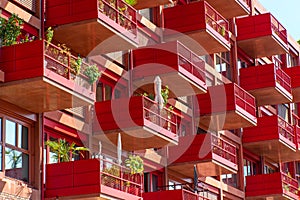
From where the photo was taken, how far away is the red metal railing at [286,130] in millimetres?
49000

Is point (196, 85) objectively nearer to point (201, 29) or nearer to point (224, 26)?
point (201, 29)

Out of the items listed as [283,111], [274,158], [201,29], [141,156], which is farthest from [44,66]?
[283,111]

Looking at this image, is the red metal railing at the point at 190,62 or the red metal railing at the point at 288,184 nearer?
the red metal railing at the point at 190,62

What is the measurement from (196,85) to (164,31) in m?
3.61

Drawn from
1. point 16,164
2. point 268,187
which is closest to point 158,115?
point 16,164

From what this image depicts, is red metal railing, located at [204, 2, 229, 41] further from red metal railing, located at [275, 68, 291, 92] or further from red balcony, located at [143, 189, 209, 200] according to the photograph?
red balcony, located at [143, 189, 209, 200]

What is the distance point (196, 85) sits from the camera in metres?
39.6

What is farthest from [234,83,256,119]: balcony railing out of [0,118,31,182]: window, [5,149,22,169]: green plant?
[5,149,22,169]: green plant

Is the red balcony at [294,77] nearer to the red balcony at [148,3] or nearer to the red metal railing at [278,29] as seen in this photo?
the red metal railing at [278,29]

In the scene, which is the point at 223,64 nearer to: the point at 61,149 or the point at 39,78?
the point at 61,149

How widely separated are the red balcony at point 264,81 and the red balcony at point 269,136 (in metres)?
1.60

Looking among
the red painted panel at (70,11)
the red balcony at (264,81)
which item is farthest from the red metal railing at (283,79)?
the red painted panel at (70,11)

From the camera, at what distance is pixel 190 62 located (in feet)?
129

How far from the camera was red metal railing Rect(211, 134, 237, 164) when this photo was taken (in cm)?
4125
